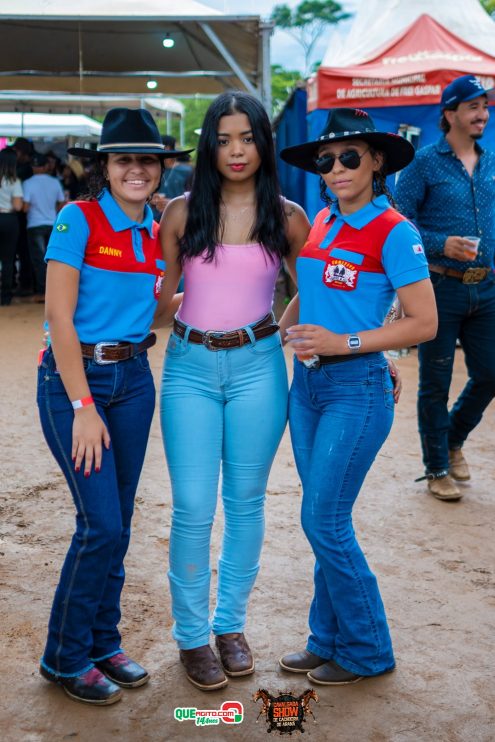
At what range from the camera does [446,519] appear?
4.66 metres

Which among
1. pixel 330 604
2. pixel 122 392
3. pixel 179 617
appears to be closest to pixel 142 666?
pixel 179 617

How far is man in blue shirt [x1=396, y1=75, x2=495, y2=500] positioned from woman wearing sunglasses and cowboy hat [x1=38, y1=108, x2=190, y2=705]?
2.21 m

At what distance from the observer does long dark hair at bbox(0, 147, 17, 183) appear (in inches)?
437

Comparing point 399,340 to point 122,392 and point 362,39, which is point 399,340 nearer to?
point 122,392

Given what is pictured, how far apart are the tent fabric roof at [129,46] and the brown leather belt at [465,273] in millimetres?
6941

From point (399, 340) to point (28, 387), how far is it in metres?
5.39

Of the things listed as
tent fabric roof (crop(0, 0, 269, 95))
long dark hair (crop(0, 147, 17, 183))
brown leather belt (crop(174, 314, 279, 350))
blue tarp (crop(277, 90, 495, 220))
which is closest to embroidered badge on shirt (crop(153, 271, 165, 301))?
brown leather belt (crop(174, 314, 279, 350))

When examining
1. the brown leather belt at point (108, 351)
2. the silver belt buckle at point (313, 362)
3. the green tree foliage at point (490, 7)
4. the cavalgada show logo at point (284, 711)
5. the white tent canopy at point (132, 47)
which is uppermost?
the green tree foliage at point (490, 7)

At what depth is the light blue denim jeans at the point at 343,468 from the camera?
281cm

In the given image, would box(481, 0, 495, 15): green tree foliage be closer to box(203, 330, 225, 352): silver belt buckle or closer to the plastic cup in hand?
the plastic cup in hand

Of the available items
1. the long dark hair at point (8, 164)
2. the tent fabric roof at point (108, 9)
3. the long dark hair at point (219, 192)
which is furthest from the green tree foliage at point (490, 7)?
the long dark hair at point (219, 192)

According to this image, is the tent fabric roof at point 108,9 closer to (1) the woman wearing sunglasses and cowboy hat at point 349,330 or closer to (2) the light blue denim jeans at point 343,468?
(1) the woman wearing sunglasses and cowboy hat at point 349,330

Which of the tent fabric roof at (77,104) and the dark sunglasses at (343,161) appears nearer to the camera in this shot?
the dark sunglasses at (343,161)

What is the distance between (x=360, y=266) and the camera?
2.76m
